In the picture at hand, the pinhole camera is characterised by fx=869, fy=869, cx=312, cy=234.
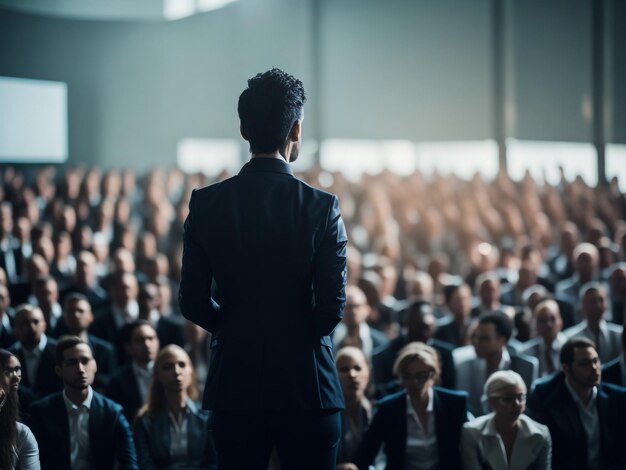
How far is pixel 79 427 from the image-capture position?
3934 mm

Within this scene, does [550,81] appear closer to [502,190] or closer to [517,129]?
[517,129]

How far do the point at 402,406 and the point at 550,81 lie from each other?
10.8 meters

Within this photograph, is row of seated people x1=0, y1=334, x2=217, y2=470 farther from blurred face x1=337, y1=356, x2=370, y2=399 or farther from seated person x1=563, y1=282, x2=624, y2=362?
seated person x1=563, y1=282, x2=624, y2=362

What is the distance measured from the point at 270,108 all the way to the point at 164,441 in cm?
266

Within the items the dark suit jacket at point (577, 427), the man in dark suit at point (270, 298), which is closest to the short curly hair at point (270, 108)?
the man in dark suit at point (270, 298)

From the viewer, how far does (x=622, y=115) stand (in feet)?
42.6

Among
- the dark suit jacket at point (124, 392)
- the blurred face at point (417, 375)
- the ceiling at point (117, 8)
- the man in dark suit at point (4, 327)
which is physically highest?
the ceiling at point (117, 8)

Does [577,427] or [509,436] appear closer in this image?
[509,436]

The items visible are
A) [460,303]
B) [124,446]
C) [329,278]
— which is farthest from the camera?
[460,303]

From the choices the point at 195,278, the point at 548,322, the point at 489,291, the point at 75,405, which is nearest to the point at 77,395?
the point at 75,405

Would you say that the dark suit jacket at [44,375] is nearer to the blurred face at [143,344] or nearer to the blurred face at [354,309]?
the blurred face at [143,344]

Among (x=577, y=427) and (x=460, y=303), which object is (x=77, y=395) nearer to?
(x=577, y=427)

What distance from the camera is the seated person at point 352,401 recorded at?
4184 millimetres

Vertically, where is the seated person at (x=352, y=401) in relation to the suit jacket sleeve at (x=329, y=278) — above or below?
below
